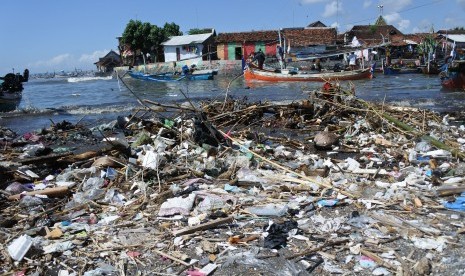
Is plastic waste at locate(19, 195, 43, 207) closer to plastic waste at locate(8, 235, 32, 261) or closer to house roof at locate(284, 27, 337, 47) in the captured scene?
plastic waste at locate(8, 235, 32, 261)

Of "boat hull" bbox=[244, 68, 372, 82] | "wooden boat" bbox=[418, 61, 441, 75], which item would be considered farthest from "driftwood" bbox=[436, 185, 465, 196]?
"wooden boat" bbox=[418, 61, 441, 75]

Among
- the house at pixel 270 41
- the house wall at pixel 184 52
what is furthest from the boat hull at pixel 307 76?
the house wall at pixel 184 52

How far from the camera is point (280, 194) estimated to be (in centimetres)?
479

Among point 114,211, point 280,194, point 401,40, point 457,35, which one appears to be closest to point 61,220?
point 114,211

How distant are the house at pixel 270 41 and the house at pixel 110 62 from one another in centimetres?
2136

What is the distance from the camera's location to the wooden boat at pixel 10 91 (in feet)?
59.3

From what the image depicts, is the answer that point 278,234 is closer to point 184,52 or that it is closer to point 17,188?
point 17,188

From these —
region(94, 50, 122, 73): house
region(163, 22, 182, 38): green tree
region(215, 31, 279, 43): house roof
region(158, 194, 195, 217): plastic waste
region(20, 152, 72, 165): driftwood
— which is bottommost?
region(158, 194, 195, 217): plastic waste

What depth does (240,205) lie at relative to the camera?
175 inches

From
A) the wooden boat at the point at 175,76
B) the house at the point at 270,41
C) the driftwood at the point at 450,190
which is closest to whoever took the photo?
the driftwood at the point at 450,190

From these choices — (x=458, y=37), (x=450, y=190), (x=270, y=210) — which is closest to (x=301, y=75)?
(x=450, y=190)

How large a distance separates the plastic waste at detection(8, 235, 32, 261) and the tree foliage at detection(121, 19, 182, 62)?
4829 centimetres

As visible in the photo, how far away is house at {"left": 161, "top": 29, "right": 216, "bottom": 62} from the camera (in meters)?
47.8

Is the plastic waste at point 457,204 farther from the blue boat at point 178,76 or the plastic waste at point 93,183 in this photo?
the blue boat at point 178,76
